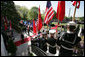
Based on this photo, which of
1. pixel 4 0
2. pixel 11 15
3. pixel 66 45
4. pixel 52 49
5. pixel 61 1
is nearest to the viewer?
pixel 66 45

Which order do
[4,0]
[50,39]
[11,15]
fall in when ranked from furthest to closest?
1. [11,15]
2. [4,0]
3. [50,39]

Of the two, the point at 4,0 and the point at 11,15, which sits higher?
the point at 4,0

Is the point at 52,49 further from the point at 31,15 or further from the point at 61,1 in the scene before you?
the point at 31,15

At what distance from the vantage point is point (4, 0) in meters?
8.03

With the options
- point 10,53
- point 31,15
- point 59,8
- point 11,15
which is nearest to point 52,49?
point 59,8

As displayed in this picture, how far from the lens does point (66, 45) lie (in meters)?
2.15

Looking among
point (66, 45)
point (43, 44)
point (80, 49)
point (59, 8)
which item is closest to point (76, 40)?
point (66, 45)

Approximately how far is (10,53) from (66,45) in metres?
4.77

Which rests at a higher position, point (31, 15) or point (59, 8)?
point (31, 15)

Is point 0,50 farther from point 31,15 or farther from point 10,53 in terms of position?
point 31,15

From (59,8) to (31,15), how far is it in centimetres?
3449

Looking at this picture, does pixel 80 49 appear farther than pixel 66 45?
Yes

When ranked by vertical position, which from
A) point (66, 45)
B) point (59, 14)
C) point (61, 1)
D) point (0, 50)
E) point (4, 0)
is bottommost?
point (0, 50)

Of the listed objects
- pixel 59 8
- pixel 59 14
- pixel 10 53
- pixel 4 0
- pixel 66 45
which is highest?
pixel 4 0
